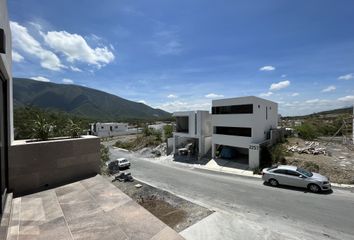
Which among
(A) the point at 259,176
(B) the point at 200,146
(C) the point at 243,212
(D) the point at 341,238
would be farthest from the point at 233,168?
(D) the point at 341,238

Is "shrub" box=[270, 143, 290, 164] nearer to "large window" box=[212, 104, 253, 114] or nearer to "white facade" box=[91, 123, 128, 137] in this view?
"large window" box=[212, 104, 253, 114]

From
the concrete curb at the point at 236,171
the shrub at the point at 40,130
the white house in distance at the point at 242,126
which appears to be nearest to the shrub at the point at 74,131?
the shrub at the point at 40,130

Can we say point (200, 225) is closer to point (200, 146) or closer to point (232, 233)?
point (232, 233)

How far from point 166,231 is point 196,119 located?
25.9 meters

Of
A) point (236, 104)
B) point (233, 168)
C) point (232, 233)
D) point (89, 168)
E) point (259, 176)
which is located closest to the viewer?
point (89, 168)

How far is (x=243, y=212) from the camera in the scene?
11688 millimetres

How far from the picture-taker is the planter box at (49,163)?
4562 mm

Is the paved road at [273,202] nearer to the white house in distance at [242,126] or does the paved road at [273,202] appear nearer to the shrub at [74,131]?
the white house in distance at [242,126]

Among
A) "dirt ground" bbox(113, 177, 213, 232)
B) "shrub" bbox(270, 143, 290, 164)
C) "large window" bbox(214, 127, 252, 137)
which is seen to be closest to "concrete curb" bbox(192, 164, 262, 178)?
"shrub" bbox(270, 143, 290, 164)

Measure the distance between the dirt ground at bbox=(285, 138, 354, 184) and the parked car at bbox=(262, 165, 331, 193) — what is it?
2.61 metres

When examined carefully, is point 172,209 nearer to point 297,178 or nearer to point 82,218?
point 82,218

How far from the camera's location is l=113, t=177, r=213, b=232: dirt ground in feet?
29.3

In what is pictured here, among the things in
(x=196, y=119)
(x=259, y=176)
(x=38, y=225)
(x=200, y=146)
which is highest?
(x=196, y=119)

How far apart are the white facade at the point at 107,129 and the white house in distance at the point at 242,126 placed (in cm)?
5112
